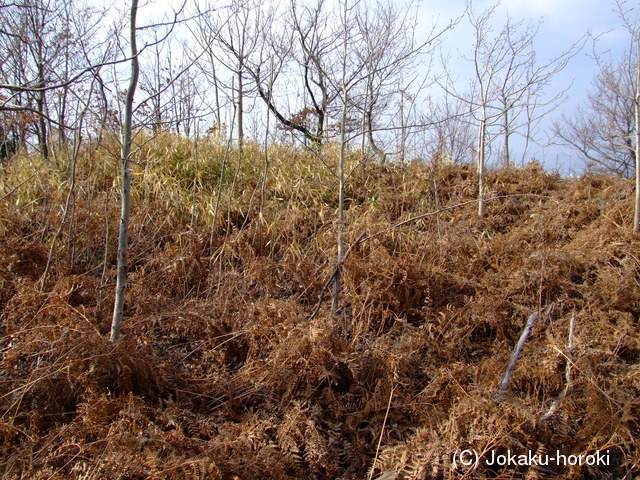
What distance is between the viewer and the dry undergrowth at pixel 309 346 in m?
1.95

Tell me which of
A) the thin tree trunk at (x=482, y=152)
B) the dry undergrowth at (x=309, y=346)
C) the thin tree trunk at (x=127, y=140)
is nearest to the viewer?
the dry undergrowth at (x=309, y=346)

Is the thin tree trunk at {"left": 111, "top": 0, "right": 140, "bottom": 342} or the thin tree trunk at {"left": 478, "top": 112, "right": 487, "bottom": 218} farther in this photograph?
the thin tree trunk at {"left": 478, "top": 112, "right": 487, "bottom": 218}

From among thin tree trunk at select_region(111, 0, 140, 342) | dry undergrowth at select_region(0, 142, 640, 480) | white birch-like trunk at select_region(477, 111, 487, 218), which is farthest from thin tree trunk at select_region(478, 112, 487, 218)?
thin tree trunk at select_region(111, 0, 140, 342)

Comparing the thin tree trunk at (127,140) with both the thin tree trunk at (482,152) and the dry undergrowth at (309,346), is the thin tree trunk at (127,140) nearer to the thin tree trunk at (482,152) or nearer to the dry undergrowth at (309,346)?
the dry undergrowth at (309,346)

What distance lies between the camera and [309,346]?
8.43 feet

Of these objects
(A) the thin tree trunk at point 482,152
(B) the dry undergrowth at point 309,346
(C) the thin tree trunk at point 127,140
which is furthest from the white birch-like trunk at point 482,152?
(C) the thin tree trunk at point 127,140

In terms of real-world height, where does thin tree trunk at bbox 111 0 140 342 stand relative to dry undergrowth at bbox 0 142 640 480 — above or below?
above

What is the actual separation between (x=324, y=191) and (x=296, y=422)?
3.45 meters

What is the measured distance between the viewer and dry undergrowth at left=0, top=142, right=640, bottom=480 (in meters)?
1.95

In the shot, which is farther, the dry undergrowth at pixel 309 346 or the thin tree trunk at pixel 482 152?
the thin tree trunk at pixel 482 152

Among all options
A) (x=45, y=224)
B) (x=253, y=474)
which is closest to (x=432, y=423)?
(x=253, y=474)

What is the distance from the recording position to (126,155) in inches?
88.4

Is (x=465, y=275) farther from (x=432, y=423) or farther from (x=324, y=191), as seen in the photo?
(x=324, y=191)

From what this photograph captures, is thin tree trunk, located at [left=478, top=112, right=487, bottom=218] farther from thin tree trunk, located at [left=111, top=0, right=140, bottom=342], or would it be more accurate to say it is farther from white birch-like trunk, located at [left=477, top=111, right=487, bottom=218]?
thin tree trunk, located at [left=111, top=0, right=140, bottom=342]
